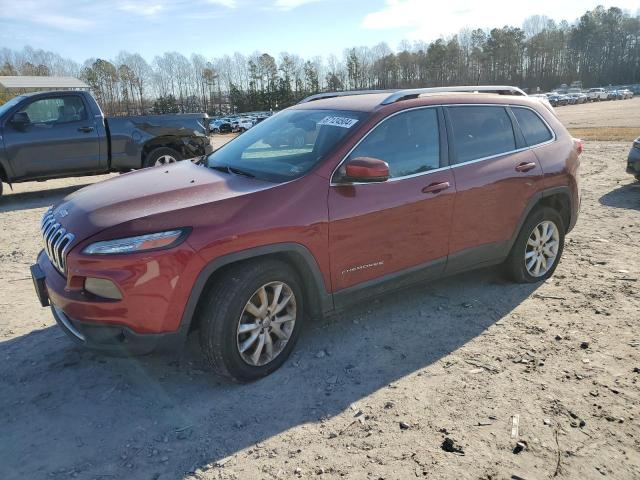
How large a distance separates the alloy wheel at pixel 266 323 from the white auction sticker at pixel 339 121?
1.30m

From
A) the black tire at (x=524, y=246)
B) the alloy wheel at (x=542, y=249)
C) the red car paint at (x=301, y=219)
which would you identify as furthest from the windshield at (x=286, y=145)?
the alloy wheel at (x=542, y=249)

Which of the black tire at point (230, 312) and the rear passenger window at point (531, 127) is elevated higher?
the rear passenger window at point (531, 127)

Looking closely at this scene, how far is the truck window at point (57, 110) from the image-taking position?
9266mm

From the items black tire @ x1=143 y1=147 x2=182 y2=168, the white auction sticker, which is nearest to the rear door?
the white auction sticker

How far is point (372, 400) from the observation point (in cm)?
315

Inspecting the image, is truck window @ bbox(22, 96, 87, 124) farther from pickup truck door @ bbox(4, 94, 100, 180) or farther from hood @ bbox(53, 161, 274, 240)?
hood @ bbox(53, 161, 274, 240)

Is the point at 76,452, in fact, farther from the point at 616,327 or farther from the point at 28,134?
the point at 28,134

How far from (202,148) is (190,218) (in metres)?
7.87

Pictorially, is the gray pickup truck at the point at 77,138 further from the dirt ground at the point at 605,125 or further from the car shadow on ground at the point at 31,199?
the dirt ground at the point at 605,125

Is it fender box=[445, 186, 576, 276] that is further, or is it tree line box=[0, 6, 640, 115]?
tree line box=[0, 6, 640, 115]

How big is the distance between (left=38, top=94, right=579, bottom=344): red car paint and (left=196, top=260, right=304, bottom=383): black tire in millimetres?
148

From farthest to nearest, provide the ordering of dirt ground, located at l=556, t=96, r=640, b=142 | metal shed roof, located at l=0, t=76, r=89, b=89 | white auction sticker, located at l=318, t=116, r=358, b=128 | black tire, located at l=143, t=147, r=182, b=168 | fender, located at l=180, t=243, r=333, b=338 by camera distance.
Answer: metal shed roof, located at l=0, t=76, r=89, b=89 < dirt ground, located at l=556, t=96, r=640, b=142 < black tire, located at l=143, t=147, r=182, b=168 < white auction sticker, located at l=318, t=116, r=358, b=128 < fender, located at l=180, t=243, r=333, b=338

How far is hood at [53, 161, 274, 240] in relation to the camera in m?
3.06

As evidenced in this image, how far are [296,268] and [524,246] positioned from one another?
245cm
